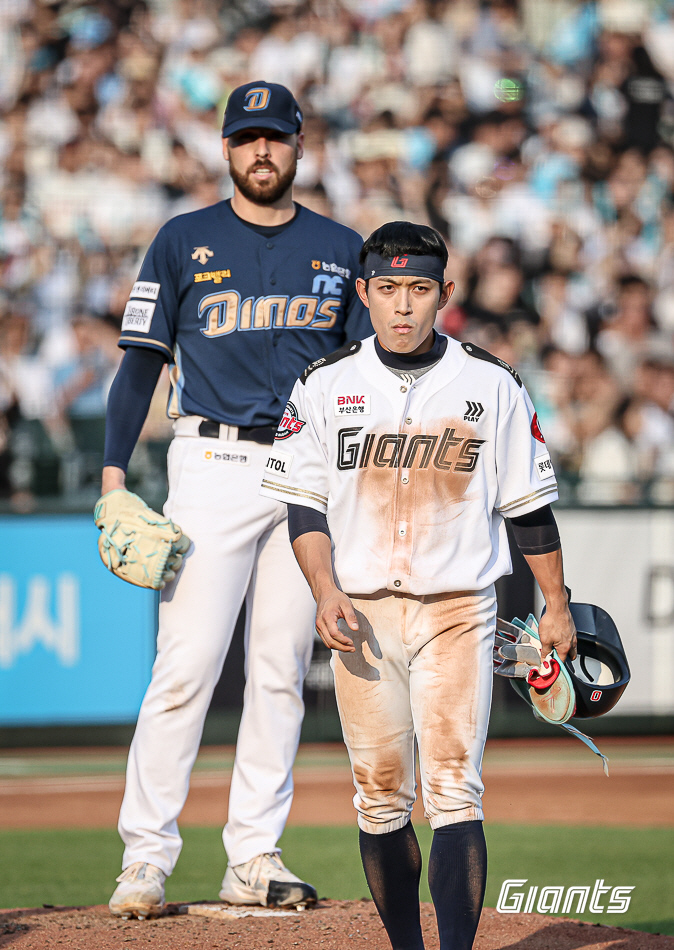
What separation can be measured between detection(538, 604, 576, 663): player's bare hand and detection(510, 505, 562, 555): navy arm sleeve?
154 millimetres

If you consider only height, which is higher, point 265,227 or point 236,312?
Result: point 265,227

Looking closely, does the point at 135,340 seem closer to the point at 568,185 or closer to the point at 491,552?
the point at 491,552

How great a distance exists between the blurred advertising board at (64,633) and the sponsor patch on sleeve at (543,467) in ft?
17.9

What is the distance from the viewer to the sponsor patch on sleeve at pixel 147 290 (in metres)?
4.11

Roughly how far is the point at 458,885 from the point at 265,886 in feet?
3.99

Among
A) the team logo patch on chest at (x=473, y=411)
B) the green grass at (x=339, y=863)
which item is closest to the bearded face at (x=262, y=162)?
the team logo patch on chest at (x=473, y=411)

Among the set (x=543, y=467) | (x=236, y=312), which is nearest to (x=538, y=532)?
(x=543, y=467)

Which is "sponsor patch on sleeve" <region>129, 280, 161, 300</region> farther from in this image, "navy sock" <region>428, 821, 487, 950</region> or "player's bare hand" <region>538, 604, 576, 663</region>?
"navy sock" <region>428, 821, 487, 950</region>

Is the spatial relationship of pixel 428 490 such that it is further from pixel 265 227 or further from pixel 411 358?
pixel 265 227

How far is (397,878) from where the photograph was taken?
3113 mm

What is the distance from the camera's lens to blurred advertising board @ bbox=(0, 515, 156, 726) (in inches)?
322

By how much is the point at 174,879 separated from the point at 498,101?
9039mm

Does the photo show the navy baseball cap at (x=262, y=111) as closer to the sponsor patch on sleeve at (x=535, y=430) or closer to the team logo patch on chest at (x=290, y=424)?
the team logo patch on chest at (x=290, y=424)

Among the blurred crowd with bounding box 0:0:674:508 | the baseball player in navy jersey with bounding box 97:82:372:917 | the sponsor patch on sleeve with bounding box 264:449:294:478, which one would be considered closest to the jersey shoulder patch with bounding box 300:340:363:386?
the sponsor patch on sleeve with bounding box 264:449:294:478
